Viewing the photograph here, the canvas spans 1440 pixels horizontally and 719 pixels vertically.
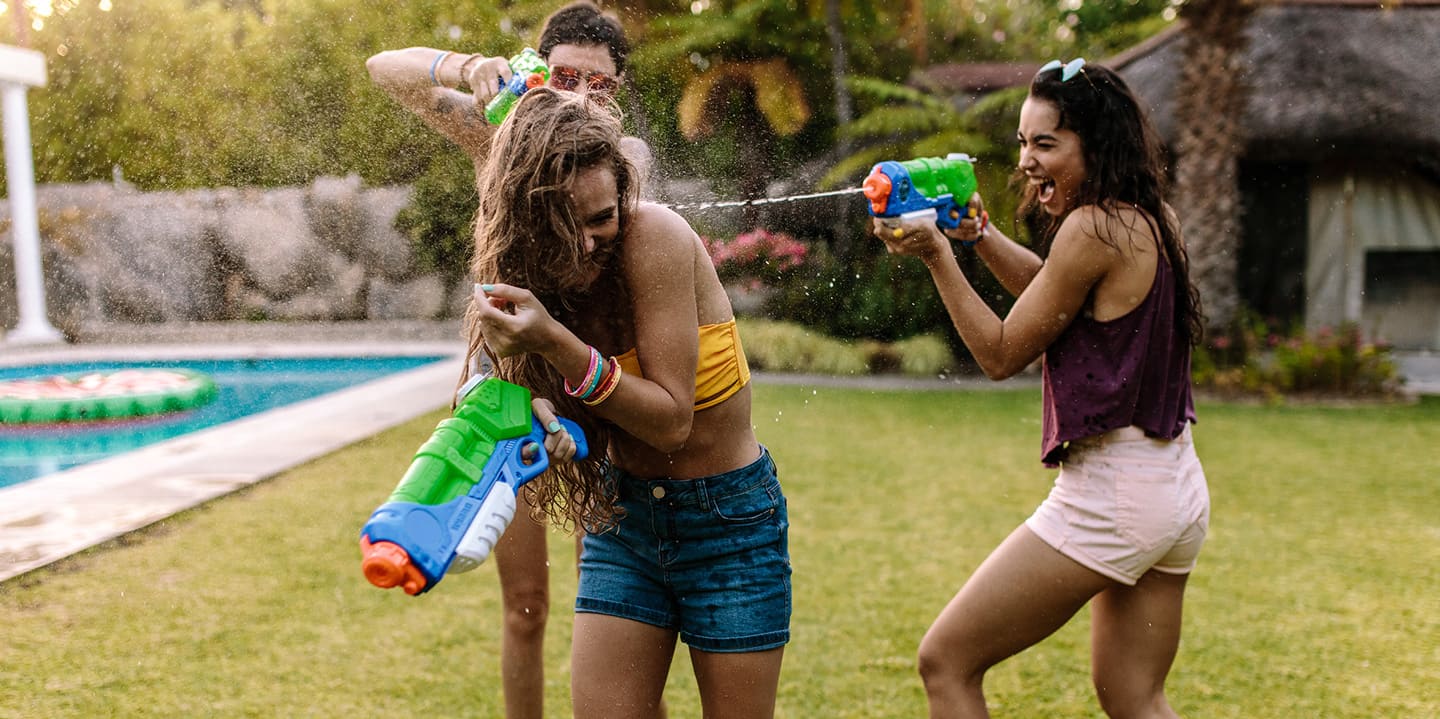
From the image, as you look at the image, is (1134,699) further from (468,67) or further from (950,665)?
(468,67)

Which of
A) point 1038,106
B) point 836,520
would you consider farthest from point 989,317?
point 836,520

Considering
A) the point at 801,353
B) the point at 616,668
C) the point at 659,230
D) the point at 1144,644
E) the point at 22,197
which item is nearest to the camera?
the point at 659,230

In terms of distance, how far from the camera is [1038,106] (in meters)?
2.18

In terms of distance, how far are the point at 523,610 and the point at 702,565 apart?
0.76 meters

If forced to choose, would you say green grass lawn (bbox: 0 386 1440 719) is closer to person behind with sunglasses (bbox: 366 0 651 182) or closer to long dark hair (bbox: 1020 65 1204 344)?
long dark hair (bbox: 1020 65 1204 344)

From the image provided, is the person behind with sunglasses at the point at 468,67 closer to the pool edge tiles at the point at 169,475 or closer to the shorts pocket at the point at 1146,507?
the shorts pocket at the point at 1146,507

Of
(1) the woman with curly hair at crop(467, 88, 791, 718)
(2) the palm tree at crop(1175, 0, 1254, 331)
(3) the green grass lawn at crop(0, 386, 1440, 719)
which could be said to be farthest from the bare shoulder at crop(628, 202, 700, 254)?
(2) the palm tree at crop(1175, 0, 1254, 331)

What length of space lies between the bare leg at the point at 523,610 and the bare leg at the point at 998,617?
0.91 metres

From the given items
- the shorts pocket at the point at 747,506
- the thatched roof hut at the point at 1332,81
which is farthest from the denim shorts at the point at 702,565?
the thatched roof hut at the point at 1332,81

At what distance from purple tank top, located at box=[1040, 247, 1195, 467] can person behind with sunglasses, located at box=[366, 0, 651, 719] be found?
114 cm

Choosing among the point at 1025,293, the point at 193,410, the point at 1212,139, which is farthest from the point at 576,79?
the point at 1212,139

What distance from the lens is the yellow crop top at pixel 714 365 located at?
188 cm

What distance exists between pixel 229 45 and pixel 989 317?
362 centimetres

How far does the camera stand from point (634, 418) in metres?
1.73
